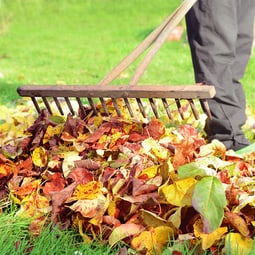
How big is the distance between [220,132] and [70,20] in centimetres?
950

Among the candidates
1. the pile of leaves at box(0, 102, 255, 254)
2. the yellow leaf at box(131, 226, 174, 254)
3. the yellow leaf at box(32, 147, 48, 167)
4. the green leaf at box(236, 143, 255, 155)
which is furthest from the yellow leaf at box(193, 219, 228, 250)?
the green leaf at box(236, 143, 255, 155)

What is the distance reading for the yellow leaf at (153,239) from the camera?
2873 millimetres

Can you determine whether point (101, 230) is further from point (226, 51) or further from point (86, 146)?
point (226, 51)

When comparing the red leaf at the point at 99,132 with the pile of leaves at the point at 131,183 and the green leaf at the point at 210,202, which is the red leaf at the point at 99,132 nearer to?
the pile of leaves at the point at 131,183

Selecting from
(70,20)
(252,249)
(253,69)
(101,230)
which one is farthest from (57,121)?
(70,20)

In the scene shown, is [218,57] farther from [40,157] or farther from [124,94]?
[40,157]

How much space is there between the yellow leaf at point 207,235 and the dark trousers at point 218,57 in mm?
1212

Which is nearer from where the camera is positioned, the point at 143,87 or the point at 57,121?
the point at 143,87

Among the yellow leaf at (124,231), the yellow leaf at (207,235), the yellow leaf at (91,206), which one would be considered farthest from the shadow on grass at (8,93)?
the yellow leaf at (207,235)

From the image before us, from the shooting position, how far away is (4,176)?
3.49 metres

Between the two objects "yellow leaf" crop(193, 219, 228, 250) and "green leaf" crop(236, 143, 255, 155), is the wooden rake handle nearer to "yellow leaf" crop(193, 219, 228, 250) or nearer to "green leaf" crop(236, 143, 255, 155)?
"green leaf" crop(236, 143, 255, 155)

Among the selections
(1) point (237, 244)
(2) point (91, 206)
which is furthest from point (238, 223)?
(2) point (91, 206)

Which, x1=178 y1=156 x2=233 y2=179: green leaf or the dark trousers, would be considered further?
the dark trousers

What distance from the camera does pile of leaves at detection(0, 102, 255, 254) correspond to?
2857 millimetres
